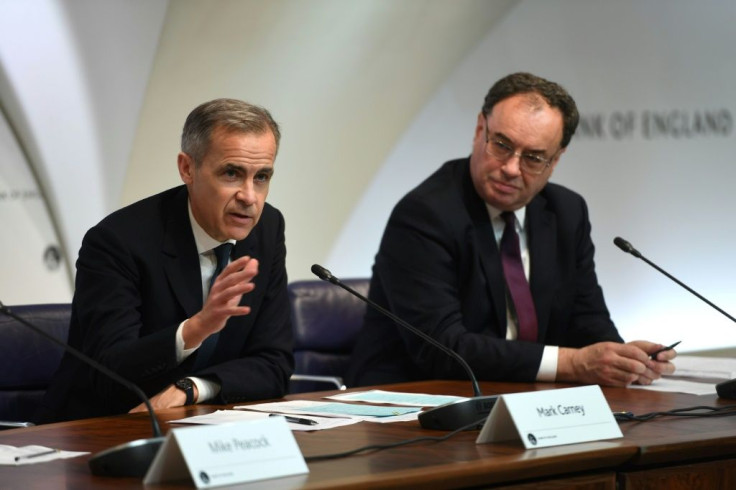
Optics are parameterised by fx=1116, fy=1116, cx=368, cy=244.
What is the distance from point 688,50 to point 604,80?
0.59m

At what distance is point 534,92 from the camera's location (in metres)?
3.23

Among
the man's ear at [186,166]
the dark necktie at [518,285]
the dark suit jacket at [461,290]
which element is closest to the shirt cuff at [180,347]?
the man's ear at [186,166]

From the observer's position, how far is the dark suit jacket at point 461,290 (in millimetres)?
3018

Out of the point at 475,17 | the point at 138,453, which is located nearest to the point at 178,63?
the point at 475,17

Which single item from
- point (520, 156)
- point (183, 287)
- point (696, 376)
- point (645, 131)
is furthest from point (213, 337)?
point (645, 131)

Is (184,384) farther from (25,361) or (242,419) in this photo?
(25,361)

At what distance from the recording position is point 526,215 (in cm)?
335

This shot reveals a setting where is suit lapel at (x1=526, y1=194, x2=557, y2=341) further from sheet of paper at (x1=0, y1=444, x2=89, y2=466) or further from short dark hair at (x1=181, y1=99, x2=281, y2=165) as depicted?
sheet of paper at (x1=0, y1=444, x2=89, y2=466)

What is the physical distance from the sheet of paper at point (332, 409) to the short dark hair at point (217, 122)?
2.10 ft

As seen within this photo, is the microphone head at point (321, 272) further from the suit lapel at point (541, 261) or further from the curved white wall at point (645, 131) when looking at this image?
the curved white wall at point (645, 131)

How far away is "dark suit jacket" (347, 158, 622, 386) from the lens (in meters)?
3.02

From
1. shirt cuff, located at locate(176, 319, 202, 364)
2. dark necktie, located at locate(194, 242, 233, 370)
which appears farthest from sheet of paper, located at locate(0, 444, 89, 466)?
dark necktie, located at locate(194, 242, 233, 370)

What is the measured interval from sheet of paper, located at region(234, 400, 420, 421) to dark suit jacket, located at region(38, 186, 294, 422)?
0.16m

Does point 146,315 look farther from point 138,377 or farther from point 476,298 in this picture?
point 476,298
